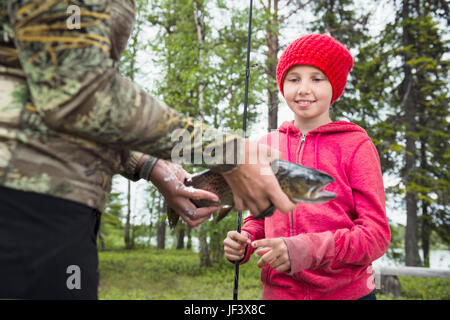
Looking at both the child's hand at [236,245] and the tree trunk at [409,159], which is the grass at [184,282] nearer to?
the tree trunk at [409,159]

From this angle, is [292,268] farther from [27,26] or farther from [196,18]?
A: [196,18]

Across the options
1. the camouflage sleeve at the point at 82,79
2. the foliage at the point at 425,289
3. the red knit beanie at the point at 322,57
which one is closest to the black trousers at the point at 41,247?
the camouflage sleeve at the point at 82,79

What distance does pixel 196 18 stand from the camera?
11.6 meters

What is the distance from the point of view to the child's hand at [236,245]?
1976 millimetres

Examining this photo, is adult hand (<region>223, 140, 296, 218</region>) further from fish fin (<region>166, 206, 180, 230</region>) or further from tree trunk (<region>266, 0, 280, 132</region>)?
tree trunk (<region>266, 0, 280, 132</region>)

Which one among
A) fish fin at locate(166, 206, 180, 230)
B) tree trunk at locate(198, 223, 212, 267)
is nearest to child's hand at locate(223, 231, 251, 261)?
fish fin at locate(166, 206, 180, 230)

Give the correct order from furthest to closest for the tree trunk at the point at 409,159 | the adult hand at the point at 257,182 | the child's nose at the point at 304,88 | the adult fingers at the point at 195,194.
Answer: the tree trunk at the point at 409,159 < the child's nose at the point at 304,88 < the adult fingers at the point at 195,194 < the adult hand at the point at 257,182

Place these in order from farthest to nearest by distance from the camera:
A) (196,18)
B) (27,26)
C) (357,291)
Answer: (196,18), (357,291), (27,26)

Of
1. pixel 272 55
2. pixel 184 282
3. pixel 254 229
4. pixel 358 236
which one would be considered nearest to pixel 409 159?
pixel 272 55

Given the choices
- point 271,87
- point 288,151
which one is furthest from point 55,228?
point 271,87

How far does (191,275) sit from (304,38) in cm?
1094

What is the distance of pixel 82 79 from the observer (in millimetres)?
969

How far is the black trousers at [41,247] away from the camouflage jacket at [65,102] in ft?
0.13

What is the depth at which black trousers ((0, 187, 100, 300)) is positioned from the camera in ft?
3.17
